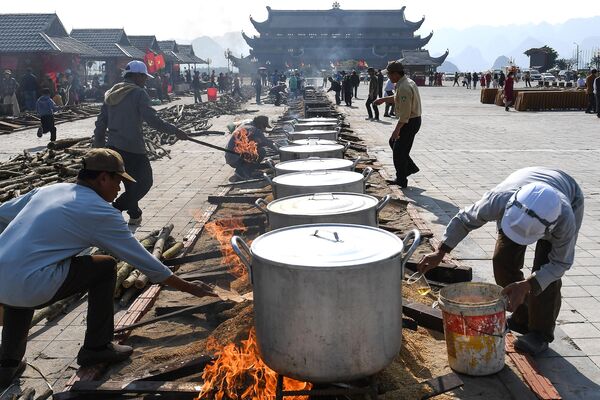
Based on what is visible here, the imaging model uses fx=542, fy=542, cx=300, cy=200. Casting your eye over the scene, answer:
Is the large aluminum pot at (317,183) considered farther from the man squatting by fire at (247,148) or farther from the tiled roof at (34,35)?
the tiled roof at (34,35)

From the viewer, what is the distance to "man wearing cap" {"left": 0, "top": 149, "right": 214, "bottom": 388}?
3.38m

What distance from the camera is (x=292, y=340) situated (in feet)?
9.09

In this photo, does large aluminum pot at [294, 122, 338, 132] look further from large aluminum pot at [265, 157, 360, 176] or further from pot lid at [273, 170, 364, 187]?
pot lid at [273, 170, 364, 187]

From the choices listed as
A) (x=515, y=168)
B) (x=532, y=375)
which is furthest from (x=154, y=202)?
(x=515, y=168)

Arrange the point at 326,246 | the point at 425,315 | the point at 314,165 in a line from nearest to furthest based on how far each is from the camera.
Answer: the point at 326,246
the point at 425,315
the point at 314,165

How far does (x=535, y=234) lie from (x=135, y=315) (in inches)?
129

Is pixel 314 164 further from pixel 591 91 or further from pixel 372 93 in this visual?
pixel 591 91

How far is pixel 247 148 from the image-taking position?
1021 centimetres

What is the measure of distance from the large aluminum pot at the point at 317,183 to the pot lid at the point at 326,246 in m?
1.10

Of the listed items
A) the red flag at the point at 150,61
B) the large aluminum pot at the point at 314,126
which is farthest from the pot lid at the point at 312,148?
the red flag at the point at 150,61

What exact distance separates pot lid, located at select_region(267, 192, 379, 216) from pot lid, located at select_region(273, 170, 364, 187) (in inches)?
12.5

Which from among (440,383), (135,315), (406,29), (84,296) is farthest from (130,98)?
(406,29)

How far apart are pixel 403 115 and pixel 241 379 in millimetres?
6559

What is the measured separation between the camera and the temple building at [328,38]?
266 feet
